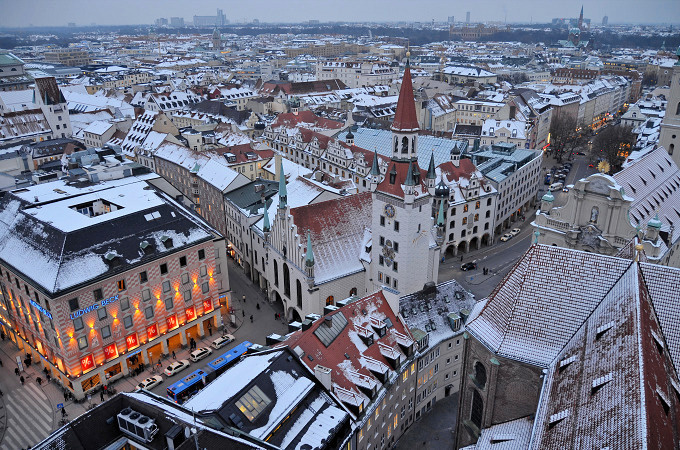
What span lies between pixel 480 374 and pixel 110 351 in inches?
1762

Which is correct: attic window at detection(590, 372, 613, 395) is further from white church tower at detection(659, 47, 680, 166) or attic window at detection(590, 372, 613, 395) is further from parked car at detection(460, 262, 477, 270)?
white church tower at detection(659, 47, 680, 166)

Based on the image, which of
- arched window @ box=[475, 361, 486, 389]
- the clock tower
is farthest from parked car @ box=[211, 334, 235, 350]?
arched window @ box=[475, 361, 486, 389]

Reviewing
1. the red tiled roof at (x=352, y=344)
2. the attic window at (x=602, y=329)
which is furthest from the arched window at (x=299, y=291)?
the attic window at (x=602, y=329)

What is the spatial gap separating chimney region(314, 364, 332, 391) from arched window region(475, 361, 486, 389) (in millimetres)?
12674

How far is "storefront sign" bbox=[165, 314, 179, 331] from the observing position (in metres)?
71.1

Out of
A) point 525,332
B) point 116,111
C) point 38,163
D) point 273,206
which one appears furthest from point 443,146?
point 116,111

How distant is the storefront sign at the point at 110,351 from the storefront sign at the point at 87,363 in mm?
1757

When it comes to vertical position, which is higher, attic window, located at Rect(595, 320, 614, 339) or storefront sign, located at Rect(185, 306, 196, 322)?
attic window, located at Rect(595, 320, 614, 339)

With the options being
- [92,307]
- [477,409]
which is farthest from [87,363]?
[477,409]

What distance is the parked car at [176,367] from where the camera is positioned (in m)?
66.9

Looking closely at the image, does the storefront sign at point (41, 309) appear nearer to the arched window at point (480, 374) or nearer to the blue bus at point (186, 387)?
the blue bus at point (186, 387)

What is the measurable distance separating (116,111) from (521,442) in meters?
179

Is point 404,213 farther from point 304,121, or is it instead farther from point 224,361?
point 304,121

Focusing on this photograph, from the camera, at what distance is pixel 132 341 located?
67.3 metres
